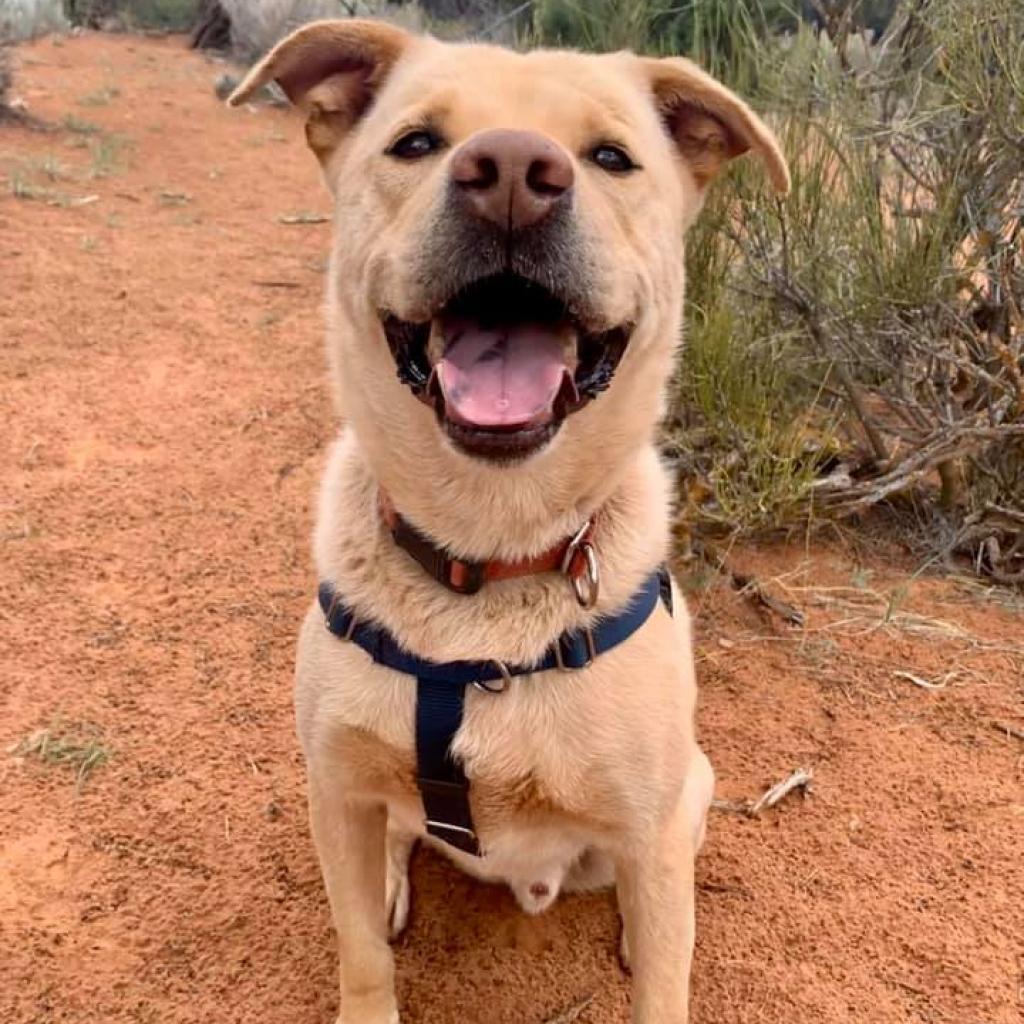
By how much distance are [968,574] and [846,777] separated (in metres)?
1.33

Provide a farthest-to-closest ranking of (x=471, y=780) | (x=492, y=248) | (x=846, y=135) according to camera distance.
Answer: (x=846, y=135) < (x=471, y=780) < (x=492, y=248)

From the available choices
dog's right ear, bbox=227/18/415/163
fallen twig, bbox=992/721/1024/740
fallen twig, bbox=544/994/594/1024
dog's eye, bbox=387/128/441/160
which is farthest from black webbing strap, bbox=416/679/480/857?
fallen twig, bbox=992/721/1024/740

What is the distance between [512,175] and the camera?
1.61 m

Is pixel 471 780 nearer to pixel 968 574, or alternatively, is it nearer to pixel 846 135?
pixel 968 574

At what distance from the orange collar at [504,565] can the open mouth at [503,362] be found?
0.94 ft

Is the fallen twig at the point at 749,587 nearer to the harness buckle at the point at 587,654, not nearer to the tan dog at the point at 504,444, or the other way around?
the tan dog at the point at 504,444

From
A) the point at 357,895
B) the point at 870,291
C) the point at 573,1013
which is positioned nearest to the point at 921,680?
the point at 870,291

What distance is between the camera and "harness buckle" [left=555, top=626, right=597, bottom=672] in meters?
1.91

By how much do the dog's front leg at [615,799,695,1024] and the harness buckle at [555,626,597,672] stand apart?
34cm

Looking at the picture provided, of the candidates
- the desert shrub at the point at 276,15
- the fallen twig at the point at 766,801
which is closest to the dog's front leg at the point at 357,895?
the fallen twig at the point at 766,801

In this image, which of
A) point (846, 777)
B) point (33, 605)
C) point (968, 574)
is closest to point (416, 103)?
point (846, 777)

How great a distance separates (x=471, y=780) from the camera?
1.86 m

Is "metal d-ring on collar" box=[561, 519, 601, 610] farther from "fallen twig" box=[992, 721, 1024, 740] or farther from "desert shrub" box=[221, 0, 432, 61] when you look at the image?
"desert shrub" box=[221, 0, 432, 61]

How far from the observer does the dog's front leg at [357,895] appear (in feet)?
6.77
